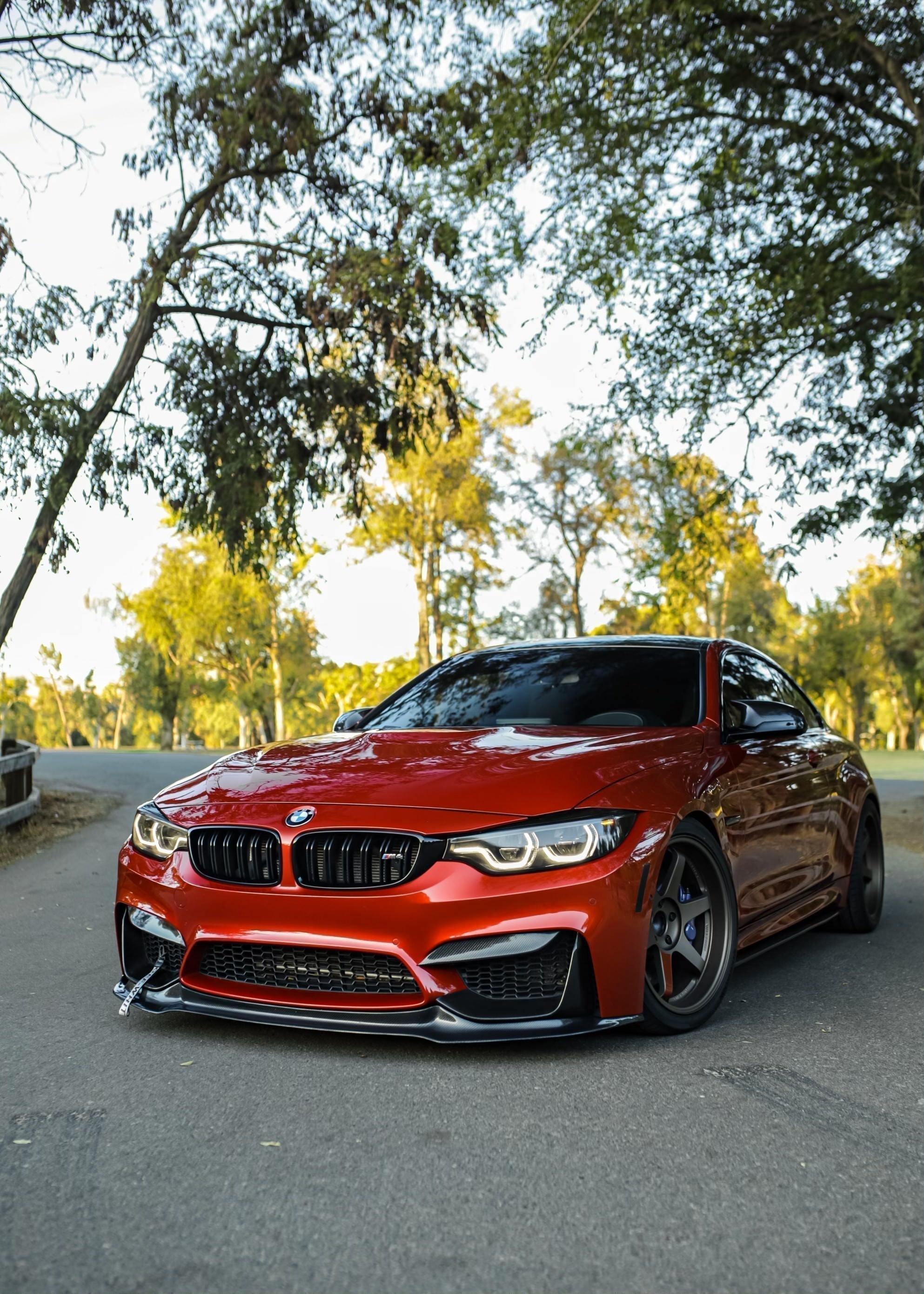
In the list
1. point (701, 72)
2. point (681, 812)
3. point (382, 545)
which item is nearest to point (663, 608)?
point (382, 545)

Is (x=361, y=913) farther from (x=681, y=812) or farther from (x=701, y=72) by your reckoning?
(x=701, y=72)

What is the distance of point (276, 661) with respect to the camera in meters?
56.0

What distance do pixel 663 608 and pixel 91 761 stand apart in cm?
1851

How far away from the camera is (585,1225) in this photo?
2.86 metres

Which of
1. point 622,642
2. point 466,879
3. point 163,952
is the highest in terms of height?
point 622,642

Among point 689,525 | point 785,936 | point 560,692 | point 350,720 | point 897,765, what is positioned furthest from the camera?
point 897,765

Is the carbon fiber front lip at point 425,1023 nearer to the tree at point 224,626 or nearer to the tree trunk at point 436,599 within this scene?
the tree trunk at point 436,599

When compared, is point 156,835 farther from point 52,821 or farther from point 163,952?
point 52,821

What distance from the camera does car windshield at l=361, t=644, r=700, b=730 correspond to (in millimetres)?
5688

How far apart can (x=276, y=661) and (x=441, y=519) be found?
16.6 m

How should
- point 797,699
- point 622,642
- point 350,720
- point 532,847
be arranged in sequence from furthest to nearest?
point 797,699 < point 350,720 < point 622,642 < point 532,847

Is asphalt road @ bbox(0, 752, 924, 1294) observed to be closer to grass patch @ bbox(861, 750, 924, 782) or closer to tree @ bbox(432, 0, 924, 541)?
tree @ bbox(432, 0, 924, 541)

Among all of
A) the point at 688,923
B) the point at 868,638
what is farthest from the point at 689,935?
the point at 868,638

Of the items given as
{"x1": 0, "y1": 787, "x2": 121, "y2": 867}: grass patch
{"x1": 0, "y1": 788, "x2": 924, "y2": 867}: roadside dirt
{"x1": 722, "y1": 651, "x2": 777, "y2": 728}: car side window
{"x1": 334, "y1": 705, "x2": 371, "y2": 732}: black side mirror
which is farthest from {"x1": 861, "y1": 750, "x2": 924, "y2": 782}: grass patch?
{"x1": 334, "y1": 705, "x2": 371, "y2": 732}: black side mirror
